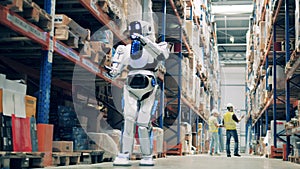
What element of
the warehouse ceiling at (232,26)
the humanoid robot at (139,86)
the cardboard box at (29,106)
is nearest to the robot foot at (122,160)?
the humanoid robot at (139,86)

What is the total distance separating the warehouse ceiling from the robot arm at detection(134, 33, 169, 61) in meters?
19.0

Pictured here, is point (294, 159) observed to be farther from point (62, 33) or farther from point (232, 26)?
point (232, 26)

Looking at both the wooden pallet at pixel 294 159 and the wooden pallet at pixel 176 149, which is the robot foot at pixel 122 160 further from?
the wooden pallet at pixel 176 149

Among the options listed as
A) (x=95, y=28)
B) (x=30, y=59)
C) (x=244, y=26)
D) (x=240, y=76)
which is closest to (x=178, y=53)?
(x=95, y=28)

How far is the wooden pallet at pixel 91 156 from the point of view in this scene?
5.49 meters

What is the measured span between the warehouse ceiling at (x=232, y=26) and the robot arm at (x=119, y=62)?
1910cm

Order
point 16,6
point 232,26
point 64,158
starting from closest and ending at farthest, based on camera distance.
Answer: point 16,6
point 64,158
point 232,26

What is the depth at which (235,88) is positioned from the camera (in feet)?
101

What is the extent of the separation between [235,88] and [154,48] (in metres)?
26.3

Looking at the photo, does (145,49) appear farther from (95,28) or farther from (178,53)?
(178,53)

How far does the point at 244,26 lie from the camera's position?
90.8ft

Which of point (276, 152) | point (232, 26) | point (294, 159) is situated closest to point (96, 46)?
point (294, 159)

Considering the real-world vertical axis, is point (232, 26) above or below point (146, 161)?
above

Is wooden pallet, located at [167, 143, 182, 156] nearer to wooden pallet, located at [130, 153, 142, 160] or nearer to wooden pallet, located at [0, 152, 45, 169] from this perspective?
wooden pallet, located at [130, 153, 142, 160]
